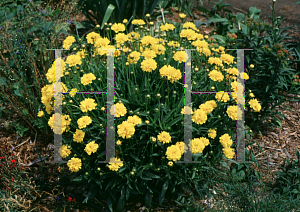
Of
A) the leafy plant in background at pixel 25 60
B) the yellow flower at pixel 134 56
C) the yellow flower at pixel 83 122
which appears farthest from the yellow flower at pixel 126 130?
the leafy plant in background at pixel 25 60

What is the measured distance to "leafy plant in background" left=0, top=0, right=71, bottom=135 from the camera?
3.17 meters

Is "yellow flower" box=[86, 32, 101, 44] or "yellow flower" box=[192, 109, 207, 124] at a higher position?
"yellow flower" box=[86, 32, 101, 44]

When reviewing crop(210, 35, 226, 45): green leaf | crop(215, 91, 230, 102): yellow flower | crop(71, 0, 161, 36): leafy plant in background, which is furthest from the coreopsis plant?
crop(71, 0, 161, 36): leafy plant in background

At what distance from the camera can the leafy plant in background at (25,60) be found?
3.17 m

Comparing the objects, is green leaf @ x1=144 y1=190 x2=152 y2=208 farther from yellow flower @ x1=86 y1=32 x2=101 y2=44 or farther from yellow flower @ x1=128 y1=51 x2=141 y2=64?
yellow flower @ x1=86 y1=32 x2=101 y2=44

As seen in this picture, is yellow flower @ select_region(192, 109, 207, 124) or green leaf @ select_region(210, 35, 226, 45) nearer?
yellow flower @ select_region(192, 109, 207, 124)

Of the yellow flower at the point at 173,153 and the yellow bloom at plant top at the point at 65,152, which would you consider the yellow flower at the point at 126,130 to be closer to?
the yellow flower at the point at 173,153

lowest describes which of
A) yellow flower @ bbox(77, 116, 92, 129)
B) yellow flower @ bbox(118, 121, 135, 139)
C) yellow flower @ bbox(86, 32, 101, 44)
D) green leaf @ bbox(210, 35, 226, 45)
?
yellow flower @ bbox(118, 121, 135, 139)

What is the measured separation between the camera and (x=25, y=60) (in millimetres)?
3568

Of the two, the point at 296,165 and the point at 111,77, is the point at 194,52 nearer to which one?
the point at 111,77

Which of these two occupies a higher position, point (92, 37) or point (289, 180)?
point (92, 37)

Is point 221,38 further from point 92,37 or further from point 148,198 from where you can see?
point 148,198

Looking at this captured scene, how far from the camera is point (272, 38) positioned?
3.51m

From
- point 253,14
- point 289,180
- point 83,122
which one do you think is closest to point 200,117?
point 83,122
